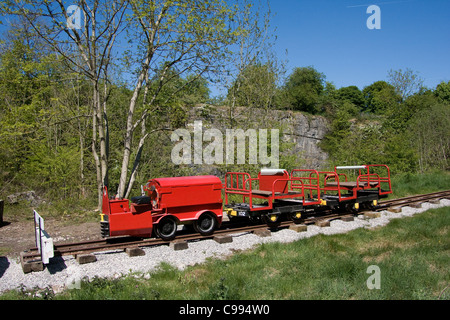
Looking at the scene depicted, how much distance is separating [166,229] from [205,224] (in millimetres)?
1014

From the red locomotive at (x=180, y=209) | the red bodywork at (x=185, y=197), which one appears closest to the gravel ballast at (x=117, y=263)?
the red locomotive at (x=180, y=209)

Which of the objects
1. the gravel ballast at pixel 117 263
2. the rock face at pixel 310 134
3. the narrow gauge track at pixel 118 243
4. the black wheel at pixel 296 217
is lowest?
the gravel ballast at pixel 117 263

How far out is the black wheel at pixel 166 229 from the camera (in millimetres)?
8141

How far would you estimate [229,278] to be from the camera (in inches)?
212

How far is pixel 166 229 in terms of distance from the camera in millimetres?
8242

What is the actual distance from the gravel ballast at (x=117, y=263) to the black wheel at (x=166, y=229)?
0.42 meters

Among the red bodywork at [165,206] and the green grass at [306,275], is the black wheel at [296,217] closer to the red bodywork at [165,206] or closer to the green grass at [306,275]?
the green grass at [306,275]

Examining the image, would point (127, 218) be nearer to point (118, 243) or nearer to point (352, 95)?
point (118, 243)

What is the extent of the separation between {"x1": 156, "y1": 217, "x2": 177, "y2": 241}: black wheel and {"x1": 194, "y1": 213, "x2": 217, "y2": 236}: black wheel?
62cm

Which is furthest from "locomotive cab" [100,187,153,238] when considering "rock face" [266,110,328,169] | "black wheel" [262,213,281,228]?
"rock face" [266,110,328,169]

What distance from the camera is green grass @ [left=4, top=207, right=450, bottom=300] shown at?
4.79 meters

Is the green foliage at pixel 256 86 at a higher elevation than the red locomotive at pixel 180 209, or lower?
higher

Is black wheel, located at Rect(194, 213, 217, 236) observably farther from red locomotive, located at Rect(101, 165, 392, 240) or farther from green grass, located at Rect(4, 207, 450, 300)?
green grass, located at Rect(4, 207, 450, 300)

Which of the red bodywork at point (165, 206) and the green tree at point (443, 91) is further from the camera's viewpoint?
the green tree at point (443, 91)
